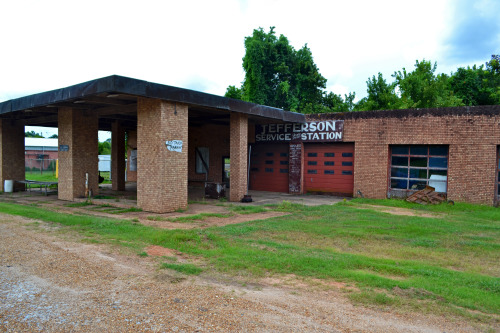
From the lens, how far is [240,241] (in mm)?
8812

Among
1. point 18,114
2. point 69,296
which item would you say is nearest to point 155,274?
point 69,296

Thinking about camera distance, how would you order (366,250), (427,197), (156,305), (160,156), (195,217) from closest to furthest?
(156,305), (366,250), (195,217), (160,156), (427,197)

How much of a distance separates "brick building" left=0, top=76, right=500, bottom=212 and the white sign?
0.12 ft

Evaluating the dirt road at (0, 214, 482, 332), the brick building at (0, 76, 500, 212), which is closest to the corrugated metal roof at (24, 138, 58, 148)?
the brick building at (0, 76, 500, 212)

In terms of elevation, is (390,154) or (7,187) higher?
(390,154)

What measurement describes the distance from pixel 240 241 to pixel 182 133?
19.5 ft

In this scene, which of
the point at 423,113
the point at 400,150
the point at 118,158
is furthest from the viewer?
the point at 118,158

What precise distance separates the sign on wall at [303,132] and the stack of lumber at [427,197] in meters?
4.54

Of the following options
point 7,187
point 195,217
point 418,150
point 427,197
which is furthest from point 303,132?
point 7,187

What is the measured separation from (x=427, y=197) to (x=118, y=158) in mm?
16927

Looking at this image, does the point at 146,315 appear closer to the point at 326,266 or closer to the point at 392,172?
the point at 326,266

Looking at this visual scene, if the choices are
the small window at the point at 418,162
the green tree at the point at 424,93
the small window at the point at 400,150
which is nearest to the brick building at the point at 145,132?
the small window at the point at 400,150

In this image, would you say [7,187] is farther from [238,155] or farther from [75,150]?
[238,155]

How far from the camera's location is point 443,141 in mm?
16453
